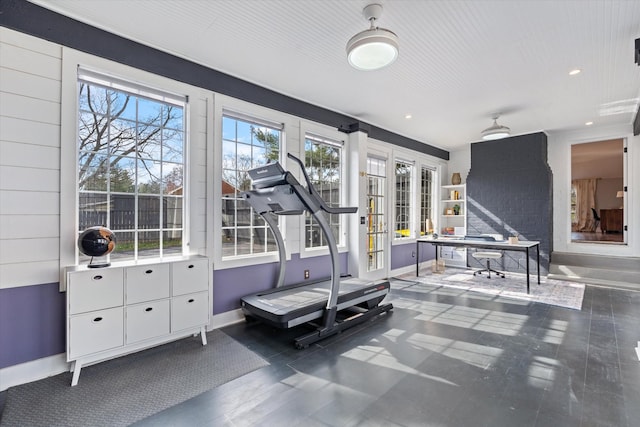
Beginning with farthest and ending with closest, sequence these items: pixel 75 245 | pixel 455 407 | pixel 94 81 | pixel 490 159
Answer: pixel 490 159, pixel 94 81, pixel 75 245, pixel 455 407

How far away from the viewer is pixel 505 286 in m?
5.23

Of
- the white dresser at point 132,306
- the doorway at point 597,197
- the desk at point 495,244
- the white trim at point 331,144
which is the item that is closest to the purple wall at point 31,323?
the white dresser at point 132,306

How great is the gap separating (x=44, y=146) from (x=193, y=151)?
3.91 ft

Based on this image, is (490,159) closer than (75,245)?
No

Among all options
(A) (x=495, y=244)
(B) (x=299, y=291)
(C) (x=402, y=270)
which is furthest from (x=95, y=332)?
(A) (x=495, y=244)

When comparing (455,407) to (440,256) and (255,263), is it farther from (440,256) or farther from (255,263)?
(440,256)

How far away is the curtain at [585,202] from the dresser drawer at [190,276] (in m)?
13.3

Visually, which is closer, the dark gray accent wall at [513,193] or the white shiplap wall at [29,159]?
the white shiplap wall at [29,159]

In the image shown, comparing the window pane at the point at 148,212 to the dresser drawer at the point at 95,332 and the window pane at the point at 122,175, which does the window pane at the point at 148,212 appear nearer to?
the window pane at the point at 122,175

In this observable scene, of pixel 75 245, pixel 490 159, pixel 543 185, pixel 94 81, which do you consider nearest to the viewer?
pixel 75 245

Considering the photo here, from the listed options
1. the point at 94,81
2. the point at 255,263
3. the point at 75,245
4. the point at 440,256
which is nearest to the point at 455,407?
the point at 255,263

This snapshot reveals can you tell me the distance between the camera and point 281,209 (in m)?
3.25

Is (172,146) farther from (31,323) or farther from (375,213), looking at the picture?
(375,213)

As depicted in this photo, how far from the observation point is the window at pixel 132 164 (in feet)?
8.93
